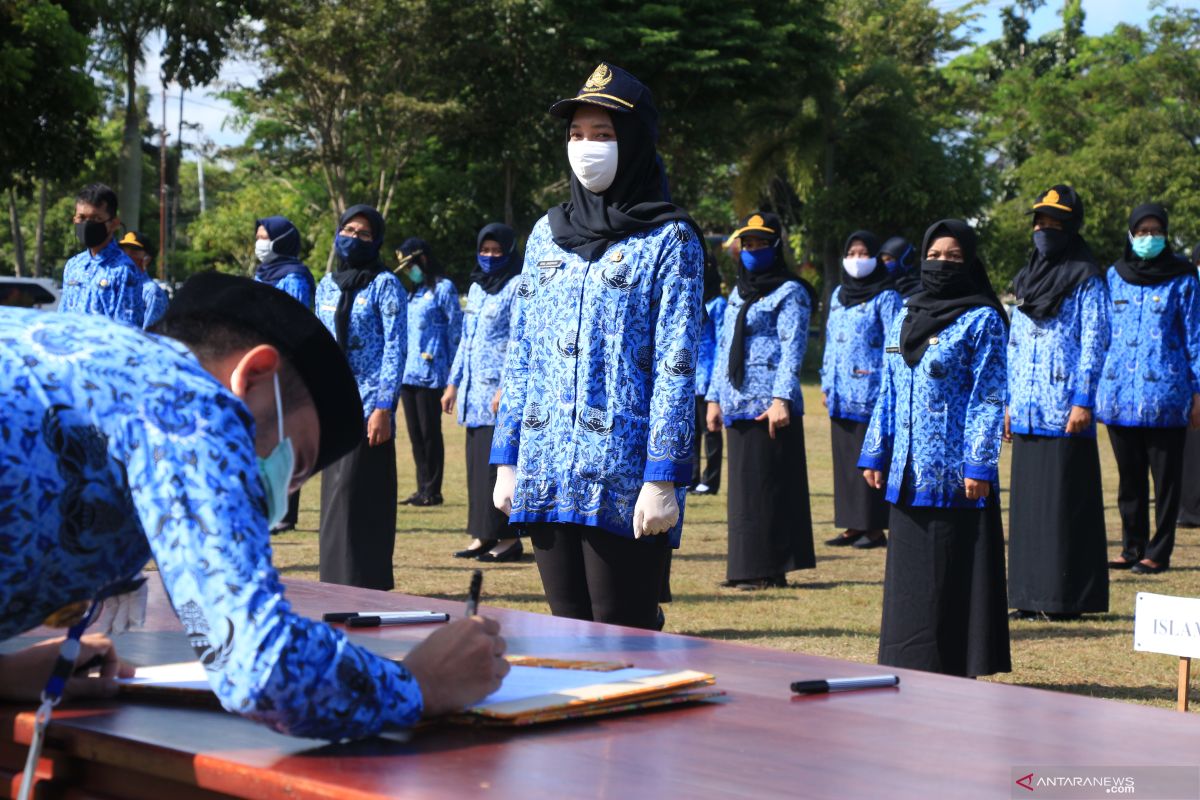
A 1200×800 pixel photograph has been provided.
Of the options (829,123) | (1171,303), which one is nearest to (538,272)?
(1171,303)

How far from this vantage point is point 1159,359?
384 inches

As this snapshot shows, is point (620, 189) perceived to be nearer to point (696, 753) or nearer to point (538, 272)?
point (538, 272)

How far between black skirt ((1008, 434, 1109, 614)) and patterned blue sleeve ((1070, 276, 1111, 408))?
0.30m

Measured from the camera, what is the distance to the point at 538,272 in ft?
14.8

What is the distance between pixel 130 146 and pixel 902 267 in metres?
21.7

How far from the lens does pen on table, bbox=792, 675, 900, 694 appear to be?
2555 millimetres

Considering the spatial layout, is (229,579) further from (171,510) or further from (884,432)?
(884,432)

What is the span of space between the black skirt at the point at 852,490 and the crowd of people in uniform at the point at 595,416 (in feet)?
0.10

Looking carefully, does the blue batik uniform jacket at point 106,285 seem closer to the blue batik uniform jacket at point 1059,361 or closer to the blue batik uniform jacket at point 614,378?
the blue batik uniform jacket at point 1059,361

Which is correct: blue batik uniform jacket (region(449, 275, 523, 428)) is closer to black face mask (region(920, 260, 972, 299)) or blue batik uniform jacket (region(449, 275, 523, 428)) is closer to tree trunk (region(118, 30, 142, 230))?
black face mask (region(920, 260, 972, 299))

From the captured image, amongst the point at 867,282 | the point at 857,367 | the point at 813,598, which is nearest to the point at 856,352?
the point at 857,367

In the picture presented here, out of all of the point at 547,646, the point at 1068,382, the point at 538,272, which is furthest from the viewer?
the point at 1068,382

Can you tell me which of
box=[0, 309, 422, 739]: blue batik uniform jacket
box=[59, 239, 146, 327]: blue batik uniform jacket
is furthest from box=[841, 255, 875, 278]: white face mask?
box=[0, 309, 422, 739]: blue batik uniform jacket

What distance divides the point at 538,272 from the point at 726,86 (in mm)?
27665
